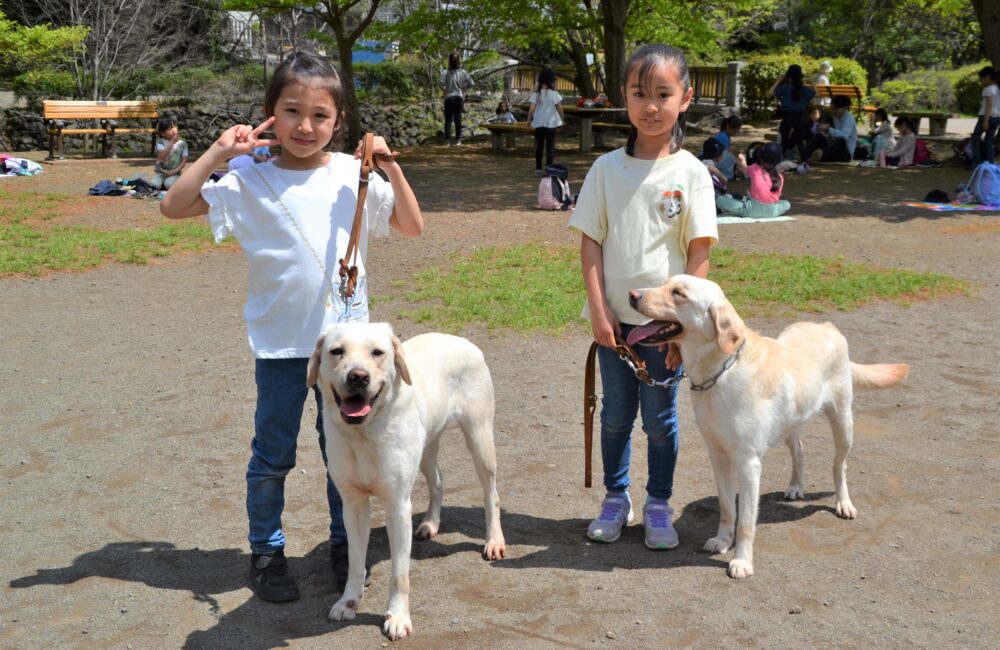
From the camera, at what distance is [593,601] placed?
3.94 metres

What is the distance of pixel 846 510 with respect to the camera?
469cm

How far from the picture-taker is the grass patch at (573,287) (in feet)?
27.7

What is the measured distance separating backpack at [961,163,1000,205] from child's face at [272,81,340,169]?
12919 millimetres

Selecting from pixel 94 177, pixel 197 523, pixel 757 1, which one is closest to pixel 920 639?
pixel 197 523

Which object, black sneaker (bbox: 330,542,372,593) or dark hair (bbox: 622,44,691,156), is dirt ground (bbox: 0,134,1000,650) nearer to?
black sneaker (bbox: 330,542,372,593)

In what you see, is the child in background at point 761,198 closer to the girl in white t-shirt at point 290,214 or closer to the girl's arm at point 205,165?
the girl in white t-shirt at point 290,214

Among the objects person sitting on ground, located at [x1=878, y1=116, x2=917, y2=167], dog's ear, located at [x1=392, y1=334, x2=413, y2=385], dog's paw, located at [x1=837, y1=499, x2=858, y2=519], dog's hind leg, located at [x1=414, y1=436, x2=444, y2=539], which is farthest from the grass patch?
person sitting on ground, located at [x1=878, y1=116, x2=917, y2=167]

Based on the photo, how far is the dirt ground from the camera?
3768 mm

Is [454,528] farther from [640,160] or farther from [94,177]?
[94,177]

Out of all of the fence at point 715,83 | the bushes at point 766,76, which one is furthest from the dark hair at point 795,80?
the fence at point 715,83

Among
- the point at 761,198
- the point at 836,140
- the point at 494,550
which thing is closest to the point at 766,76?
the point at 836,140

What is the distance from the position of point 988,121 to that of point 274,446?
16393 mm

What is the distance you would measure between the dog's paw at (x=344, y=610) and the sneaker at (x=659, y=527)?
138 cm

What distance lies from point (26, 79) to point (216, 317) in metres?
19.8
